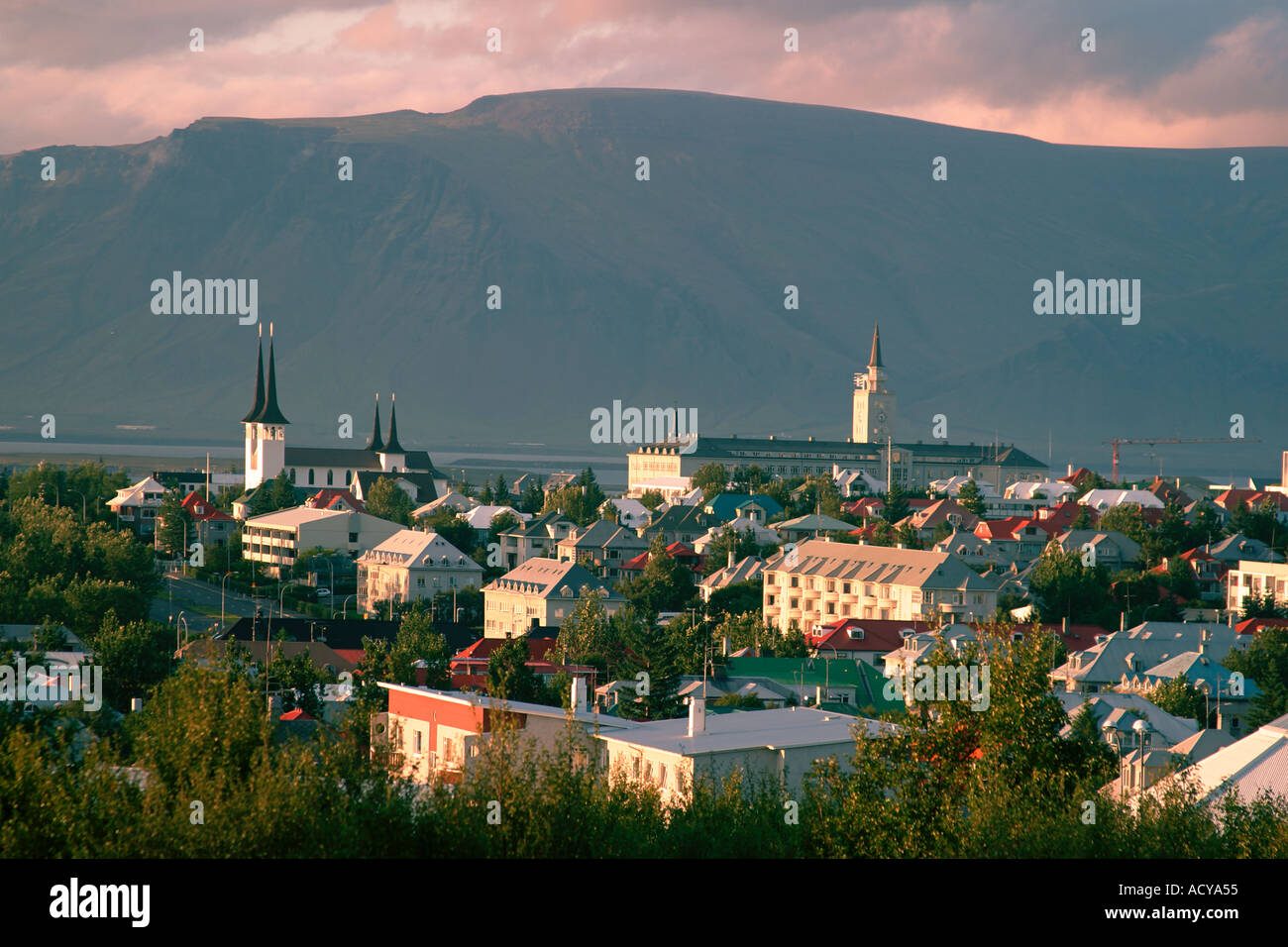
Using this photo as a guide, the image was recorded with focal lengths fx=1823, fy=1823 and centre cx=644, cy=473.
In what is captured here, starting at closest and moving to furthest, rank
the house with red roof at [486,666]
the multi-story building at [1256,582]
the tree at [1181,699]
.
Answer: the tree at [1181,699] → the house with red roof at [486,666] → the multi-story building at [1256,582]

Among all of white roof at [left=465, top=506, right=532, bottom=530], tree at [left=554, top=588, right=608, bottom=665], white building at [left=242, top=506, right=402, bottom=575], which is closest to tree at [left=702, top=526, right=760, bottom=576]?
white roof at [left=465, top=506, right=532, bottom=530]

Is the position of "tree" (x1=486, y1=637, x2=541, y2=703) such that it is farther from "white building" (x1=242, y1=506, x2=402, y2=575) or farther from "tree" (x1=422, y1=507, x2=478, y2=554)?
"white building" (x1=242, y1=506, x2=402, y2=575)

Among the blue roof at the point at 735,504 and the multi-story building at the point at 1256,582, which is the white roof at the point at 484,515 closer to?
the blue roof at the point at 735,504

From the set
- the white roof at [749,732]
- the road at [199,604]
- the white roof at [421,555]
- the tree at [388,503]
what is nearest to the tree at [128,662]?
the road at [199,604]

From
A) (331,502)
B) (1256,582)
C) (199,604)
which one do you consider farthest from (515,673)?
(331,502)
